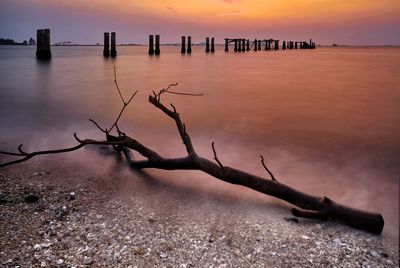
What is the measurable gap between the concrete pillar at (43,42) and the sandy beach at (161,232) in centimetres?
2104

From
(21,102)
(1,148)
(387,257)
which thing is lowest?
(387,257)

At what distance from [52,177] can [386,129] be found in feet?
19.5

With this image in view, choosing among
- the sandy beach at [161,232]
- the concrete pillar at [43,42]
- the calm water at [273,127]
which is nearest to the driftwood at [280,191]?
the sandy beach at [161,232]

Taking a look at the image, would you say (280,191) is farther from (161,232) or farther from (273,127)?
(273,127)

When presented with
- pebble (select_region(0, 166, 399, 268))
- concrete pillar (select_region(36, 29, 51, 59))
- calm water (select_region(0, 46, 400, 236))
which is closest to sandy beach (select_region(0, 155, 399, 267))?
pebble (select_region(0, 166, 399, 268))

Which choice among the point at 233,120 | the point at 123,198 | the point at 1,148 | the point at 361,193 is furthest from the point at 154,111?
the point at 361,193

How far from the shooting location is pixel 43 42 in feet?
74.9

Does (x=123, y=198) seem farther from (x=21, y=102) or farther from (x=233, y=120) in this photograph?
(x=21, y=102)

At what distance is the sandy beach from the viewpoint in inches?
90.4

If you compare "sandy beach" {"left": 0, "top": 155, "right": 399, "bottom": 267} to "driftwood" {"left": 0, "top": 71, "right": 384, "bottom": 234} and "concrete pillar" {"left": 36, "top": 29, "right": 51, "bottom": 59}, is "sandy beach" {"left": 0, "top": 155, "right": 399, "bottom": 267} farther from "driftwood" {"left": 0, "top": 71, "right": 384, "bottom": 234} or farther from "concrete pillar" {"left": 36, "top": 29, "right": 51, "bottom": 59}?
"concrete pillar" {"left": 36, "top": 29, "right": 51, "bottom": 59}

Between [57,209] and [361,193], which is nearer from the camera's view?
[57,209]

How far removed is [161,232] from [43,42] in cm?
2393

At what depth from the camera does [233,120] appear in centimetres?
718

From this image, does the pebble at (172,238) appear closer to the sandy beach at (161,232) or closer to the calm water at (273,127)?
the sandy beach at (161,232)
